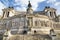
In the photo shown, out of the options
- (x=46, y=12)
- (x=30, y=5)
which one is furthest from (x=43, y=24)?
(x=46, y=12)

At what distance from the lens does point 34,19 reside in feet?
140

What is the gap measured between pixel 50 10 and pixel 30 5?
14.7 meters

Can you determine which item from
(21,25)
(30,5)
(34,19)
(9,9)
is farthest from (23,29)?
(9,9)

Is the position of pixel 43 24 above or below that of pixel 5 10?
below

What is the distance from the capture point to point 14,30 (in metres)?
40.8

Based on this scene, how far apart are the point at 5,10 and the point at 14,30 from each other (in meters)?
25.6

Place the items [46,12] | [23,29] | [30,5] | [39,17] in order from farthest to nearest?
[46,12]
[30,5]
[39,17]
[23,29]

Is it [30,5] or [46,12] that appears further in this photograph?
[46,12]

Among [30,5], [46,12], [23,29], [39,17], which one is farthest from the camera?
[46,12]

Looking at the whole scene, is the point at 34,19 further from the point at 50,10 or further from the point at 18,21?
the point at 50,10

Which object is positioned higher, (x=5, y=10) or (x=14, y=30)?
(x=5, y=10)

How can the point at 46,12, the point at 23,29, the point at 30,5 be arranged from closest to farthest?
the point at 23,29
the point at 30,5
the point at 46,12

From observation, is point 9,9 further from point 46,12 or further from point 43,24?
point 43,24

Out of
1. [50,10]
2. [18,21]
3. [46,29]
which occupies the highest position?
[50,10]
